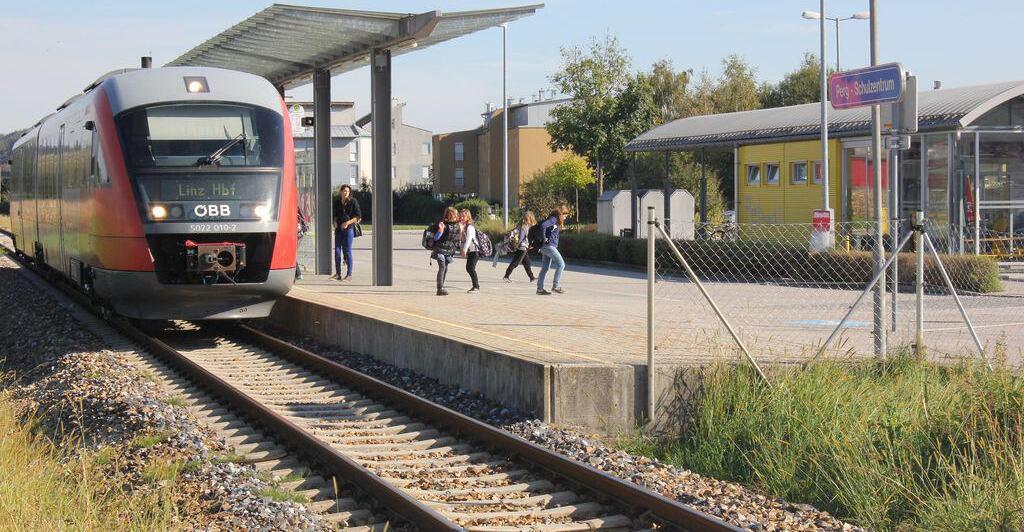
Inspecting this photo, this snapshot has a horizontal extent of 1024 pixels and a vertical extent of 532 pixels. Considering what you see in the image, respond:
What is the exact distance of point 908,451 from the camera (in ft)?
27.5

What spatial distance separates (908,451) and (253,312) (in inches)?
364

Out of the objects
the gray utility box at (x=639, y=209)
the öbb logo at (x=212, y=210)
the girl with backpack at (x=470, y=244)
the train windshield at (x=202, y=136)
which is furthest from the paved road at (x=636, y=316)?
the gray utility box at (x=639, y=209)

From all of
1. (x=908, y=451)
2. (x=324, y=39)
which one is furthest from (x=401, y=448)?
(x=324, y=39)

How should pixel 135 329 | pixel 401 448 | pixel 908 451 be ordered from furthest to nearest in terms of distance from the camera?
pixel 135 329 → pixel 401 448 → pixel 908 451

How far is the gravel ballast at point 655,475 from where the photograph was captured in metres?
7.11

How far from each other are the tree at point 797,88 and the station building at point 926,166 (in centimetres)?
3903

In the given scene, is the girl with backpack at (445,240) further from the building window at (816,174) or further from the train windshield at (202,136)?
the building window at (816,174)

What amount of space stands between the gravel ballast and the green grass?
0.44 m

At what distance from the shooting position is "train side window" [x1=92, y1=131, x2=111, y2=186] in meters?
14.8

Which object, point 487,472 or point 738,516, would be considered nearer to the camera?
point 738,516

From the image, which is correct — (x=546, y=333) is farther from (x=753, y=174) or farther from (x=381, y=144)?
(x=753, y=174)

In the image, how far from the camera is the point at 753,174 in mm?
36406

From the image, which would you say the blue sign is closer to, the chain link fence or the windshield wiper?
the chain link fence

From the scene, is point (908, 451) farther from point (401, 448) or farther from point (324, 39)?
point (324, 39)
